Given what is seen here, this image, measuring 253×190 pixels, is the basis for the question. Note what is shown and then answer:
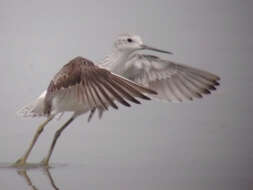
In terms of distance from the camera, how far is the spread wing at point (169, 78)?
10.1 ft

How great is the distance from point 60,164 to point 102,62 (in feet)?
1.83

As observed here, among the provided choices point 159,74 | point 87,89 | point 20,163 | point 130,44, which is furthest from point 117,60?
point 20,163

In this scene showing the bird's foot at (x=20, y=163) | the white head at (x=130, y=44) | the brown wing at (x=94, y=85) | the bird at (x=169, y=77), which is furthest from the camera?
the bird at (x=169, y=77)

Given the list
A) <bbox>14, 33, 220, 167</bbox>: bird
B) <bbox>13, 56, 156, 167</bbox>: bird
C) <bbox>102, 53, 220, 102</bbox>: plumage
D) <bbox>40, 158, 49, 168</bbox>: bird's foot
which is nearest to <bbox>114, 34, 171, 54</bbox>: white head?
<bbox>14, 33, 220, 167</bbox>: bird

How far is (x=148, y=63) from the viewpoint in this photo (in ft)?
10.3

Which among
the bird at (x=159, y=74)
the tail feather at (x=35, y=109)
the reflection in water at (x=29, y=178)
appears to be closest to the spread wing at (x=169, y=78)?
the bird at (x=159, y=74)

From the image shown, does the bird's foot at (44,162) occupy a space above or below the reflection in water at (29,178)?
below

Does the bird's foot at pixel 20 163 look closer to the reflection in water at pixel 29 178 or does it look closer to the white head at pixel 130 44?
the reflection in water at pixel 29 178

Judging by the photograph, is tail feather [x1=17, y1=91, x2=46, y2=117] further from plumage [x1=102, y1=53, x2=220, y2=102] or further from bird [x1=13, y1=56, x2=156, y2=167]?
plumage [x1=102, y1=53, x2=220, y2=102]

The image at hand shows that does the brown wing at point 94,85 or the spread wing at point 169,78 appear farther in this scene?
the spread wing at point 169,78

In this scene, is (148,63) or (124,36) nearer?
(124,36)

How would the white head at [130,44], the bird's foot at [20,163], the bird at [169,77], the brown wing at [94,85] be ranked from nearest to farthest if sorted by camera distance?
the brown wing at [94,85] < the bird's foot at [20,163] < the white head at [130,44] < the bird at [169,77]

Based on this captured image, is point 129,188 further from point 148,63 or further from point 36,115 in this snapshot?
point 148,63

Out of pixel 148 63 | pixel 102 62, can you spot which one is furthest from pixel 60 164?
pixel 148 63
